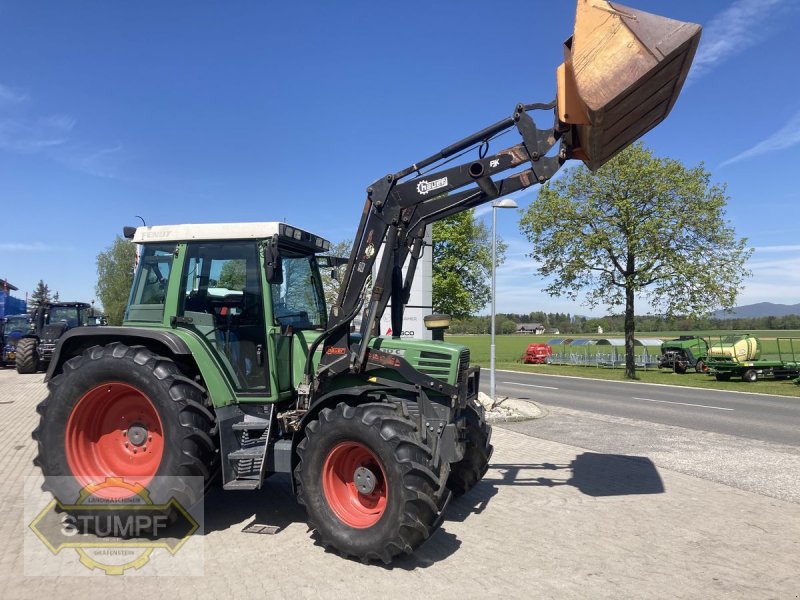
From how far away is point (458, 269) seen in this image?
1475 inches

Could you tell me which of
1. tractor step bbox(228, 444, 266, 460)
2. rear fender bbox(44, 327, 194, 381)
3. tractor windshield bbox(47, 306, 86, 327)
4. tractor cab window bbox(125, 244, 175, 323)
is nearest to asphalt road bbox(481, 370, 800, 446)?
tractor step bbox(228, 444, 266, 460)

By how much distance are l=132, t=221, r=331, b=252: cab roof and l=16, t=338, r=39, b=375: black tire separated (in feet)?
65.8

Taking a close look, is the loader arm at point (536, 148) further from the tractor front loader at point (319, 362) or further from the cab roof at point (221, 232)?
the cab roof at point (221, 232)

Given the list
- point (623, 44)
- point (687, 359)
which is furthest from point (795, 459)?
point (687, 359)

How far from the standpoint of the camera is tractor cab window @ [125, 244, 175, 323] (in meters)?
5.60

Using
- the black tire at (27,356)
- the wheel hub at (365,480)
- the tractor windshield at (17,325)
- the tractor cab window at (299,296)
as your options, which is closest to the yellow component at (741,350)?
the tractor cab window at (299,296)

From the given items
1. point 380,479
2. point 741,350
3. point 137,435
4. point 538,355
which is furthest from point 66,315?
A: point 741,350

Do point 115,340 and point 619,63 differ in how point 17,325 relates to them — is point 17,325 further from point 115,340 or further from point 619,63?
point 619,63

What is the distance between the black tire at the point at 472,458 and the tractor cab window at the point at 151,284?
332 centimetres

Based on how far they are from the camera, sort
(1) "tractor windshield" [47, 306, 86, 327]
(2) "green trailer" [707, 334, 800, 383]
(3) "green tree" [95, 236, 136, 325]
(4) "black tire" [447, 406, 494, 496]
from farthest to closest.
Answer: (3) "green tree" [95, 236, 136, 325]
(1) "tractor windshield" [47, 306, 86, 327]
(2) "green trailer" [707, 334, 800, 383]
(4) "black tire" [447, 406, 494, 496]

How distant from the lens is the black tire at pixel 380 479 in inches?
168

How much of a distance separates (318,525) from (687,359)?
88.2ft

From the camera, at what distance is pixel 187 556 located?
4.57 metres

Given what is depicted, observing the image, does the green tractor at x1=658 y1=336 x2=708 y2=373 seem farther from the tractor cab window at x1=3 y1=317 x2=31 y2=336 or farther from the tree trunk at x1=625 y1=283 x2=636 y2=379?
the tractor cab window at x1=3 y1=317 x2=31 y2=336
